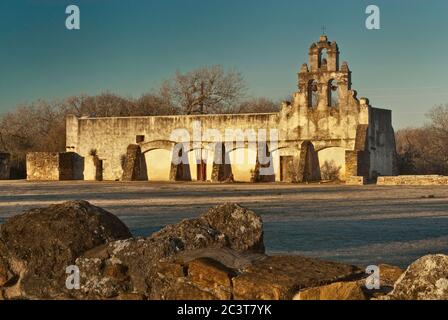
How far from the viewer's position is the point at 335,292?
528 cm

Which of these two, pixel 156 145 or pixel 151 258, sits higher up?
pixel 156 145

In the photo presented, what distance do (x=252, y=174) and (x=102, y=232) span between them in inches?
1140

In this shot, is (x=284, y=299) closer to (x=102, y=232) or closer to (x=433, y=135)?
(x=102, y=232)

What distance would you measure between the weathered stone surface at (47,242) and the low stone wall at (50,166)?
33.0 m

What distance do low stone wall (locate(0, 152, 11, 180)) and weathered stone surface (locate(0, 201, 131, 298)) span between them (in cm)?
3867

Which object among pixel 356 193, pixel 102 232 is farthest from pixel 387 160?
pixel 102 232

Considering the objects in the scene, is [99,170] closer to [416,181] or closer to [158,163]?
[158,163]

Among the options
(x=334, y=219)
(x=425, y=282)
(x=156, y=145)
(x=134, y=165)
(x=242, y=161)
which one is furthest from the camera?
(x=156, y=145)

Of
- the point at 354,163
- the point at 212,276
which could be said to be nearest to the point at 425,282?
the point at 212,276

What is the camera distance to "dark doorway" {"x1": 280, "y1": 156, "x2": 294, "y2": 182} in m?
35.5

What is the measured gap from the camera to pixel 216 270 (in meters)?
5.63

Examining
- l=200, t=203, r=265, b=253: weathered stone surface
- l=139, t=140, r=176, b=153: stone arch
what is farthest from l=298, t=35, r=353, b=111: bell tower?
l=200, t=203, r=265, b=253: weathered stone surface

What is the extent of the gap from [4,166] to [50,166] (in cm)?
609

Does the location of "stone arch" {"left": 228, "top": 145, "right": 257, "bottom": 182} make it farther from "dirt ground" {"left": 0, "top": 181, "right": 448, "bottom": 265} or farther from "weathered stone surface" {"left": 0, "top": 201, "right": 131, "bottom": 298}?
"weathered stone surface" {"left": 0, "top": 201, "right": 131, "bottom": 298}
